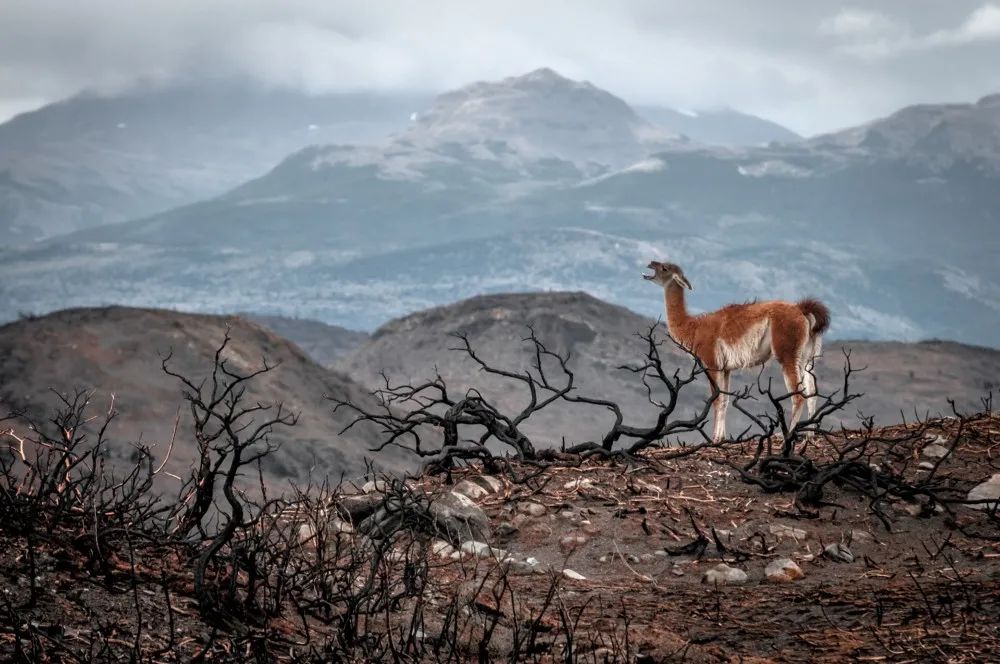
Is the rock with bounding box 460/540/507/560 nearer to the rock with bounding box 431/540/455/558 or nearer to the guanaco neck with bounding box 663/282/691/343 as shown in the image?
the rock with bounding box 431/540/455/558

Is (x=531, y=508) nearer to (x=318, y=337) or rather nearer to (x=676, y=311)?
(x=676, y=311)

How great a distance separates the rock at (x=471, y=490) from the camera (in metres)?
10.1

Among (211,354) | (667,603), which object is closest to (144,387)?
(211,354)

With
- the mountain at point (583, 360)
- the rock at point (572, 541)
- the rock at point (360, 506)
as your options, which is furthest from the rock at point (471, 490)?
the mountain at point (583, 360)

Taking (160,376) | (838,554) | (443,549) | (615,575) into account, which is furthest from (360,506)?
(160,376)

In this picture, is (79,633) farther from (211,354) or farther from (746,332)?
(211,354)

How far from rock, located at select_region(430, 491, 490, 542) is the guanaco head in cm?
915

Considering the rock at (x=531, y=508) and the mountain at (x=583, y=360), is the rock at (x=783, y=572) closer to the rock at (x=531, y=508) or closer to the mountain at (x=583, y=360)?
the rock at (x=531, y=508)

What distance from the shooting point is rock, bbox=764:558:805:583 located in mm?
8195

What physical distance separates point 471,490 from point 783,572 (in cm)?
296

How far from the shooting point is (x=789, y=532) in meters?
9.09

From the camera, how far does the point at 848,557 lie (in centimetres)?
861

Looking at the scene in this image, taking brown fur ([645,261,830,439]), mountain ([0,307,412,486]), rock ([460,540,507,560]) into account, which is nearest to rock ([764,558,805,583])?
rock ([460,540,507,560])

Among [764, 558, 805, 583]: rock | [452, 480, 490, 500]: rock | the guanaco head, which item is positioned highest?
the guanaco head
